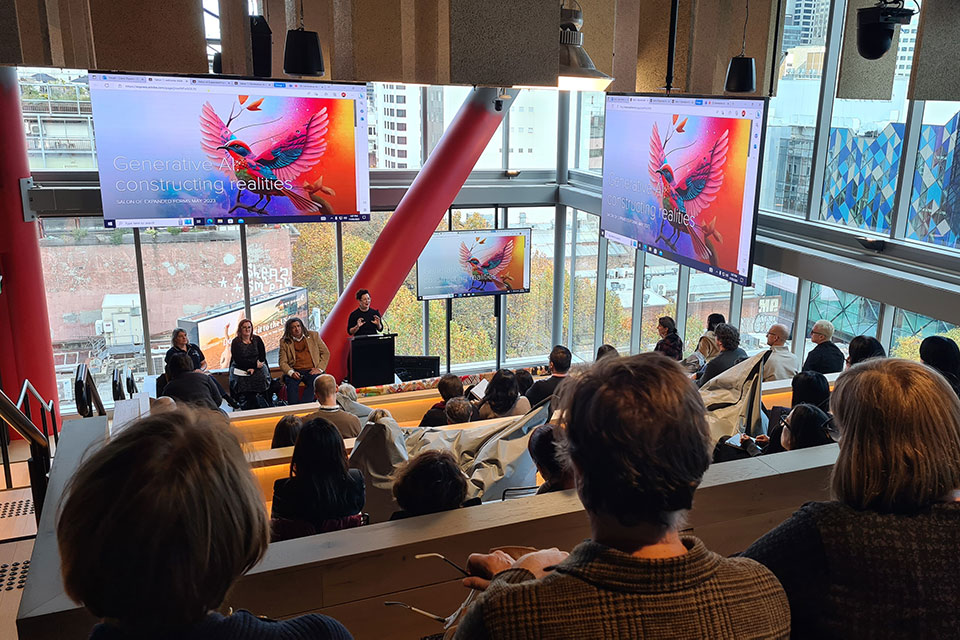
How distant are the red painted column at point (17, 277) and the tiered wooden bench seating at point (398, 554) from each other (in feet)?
21.9

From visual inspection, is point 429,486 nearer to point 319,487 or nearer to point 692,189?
point 319,487

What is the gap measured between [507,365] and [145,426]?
35.0 feet

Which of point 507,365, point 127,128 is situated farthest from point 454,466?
point 507,365

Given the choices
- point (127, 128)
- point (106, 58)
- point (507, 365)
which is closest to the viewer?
point (106, 58)

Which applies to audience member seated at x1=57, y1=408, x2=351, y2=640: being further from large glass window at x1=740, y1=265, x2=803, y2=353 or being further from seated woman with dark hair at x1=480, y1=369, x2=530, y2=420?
large glass window at x1=740, y1=265, x2=803, y2=353

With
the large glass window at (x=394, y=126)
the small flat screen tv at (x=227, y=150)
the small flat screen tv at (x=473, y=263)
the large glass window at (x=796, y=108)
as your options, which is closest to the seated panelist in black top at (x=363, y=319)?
the small flat screen tv at (x=227, y=150)

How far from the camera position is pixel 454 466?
2562 mm

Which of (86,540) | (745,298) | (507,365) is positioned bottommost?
(507,365)

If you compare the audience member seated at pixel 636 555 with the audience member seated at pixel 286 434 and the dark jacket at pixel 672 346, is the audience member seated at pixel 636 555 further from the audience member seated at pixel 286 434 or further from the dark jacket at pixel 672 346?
the dark jacket at pixel 672 346

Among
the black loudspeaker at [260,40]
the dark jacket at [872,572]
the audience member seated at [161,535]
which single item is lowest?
the dark jacket at [872,572]

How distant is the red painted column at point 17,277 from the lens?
7.56m

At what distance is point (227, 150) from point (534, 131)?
5095 mm

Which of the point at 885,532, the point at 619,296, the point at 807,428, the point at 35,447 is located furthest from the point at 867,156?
the point at 35,447

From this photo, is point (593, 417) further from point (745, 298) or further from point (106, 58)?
point (745, 298)
